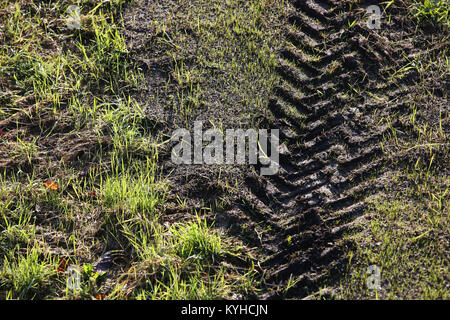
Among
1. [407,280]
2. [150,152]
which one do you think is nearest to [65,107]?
[150,152]

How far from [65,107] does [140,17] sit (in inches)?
35.6

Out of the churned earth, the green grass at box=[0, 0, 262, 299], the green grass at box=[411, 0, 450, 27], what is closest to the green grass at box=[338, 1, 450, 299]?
the churned earth

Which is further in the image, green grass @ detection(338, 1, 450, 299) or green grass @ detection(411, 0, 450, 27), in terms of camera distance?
green grass @ detection(411, 0, 450, 27)

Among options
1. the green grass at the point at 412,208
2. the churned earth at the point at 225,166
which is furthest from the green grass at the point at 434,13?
the green grass at the point at 412,208

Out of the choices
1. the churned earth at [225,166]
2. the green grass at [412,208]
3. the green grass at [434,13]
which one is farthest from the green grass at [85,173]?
the green grass at [434,13]

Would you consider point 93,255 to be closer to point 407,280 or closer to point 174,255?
point 174,255

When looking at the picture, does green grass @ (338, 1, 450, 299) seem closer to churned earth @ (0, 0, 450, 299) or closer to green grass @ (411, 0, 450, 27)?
churned earth @ (0, 0, 450, 299)

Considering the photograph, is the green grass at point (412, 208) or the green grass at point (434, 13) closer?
the green grass at point (412, 208)

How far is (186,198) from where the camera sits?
266cm

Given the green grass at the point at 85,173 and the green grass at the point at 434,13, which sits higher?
the green grass at the point at 434,13

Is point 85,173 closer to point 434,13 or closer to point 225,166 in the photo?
point 225,166

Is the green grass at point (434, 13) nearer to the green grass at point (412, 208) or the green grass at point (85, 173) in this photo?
the green grass at point (412, 208)

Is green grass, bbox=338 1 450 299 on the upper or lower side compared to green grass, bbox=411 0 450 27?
lower

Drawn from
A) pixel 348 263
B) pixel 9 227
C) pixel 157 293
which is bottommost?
pixel 157 293
